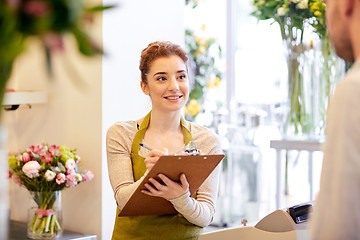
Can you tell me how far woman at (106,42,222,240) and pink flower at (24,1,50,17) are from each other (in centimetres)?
146

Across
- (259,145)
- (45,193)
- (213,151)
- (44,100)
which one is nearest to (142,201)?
(213,151)

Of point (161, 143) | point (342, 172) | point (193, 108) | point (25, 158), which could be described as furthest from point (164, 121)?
point (193, 108)

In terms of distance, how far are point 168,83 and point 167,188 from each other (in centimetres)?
46

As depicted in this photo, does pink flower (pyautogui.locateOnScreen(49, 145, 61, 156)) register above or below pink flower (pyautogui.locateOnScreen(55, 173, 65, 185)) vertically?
above

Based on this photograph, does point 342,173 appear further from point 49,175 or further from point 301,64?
point 301,64

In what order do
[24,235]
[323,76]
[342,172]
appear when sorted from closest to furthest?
[342,172]
[24,235]
[323,76]

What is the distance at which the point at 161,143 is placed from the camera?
222cm

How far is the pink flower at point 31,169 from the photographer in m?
2.62

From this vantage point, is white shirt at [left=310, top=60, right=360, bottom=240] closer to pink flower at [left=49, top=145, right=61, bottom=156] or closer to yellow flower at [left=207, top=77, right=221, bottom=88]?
pink flower at [left=49, top=145, right=61, bottom=156]

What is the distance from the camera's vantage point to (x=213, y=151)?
7.27 ft

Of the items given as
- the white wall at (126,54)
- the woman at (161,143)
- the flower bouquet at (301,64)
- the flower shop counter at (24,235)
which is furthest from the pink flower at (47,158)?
the flower bouquet at (301,64)

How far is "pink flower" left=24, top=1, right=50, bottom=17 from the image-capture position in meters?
0.56

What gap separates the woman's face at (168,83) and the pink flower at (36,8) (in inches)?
61.7

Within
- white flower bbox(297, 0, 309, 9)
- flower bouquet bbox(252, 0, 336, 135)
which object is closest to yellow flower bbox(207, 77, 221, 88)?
flower bouquet bbox(252, 0, 336, 135)
